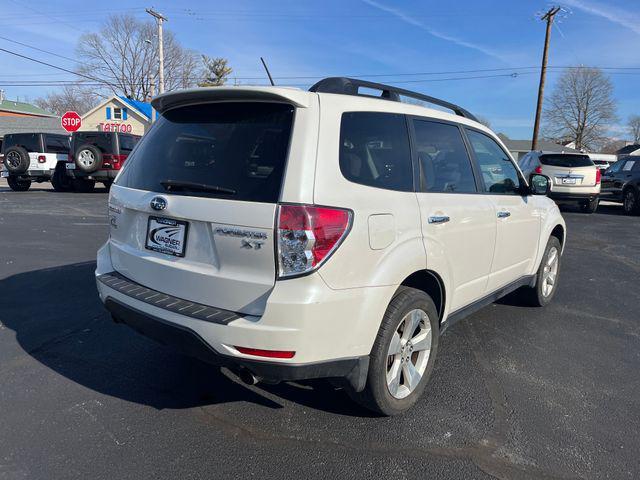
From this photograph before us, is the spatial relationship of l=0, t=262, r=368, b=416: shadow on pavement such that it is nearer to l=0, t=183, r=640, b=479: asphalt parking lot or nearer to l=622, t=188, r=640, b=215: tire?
l=0, t=183, r=640, b=479: asphalt parking lot

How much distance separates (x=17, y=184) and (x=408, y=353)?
1863 centimetres

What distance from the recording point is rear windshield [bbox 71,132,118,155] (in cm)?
1536

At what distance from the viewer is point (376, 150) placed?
2717mm

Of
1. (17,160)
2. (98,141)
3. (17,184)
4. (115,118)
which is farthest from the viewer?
(115,118)

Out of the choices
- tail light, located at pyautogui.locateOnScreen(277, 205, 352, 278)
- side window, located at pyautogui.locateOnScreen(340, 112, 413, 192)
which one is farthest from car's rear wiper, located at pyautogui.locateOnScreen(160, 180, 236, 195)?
side window, located at pyautogui.locateOnScreen(340, 112, 413, 192)

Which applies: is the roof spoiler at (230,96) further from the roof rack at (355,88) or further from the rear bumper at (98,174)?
the rear bumper at (98,174)

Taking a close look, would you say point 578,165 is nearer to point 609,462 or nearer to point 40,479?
point 609,462

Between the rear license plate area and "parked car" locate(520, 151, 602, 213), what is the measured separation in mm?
12564

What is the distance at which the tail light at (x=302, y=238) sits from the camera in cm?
220

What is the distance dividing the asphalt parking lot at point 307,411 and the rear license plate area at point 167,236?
100 cm

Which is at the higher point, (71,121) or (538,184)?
(71,121)

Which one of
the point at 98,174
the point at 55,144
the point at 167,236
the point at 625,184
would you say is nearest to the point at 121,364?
the point at 167,236

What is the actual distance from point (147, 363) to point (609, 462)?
2.95 m

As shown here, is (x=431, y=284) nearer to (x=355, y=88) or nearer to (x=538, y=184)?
(x=355, y=88)
